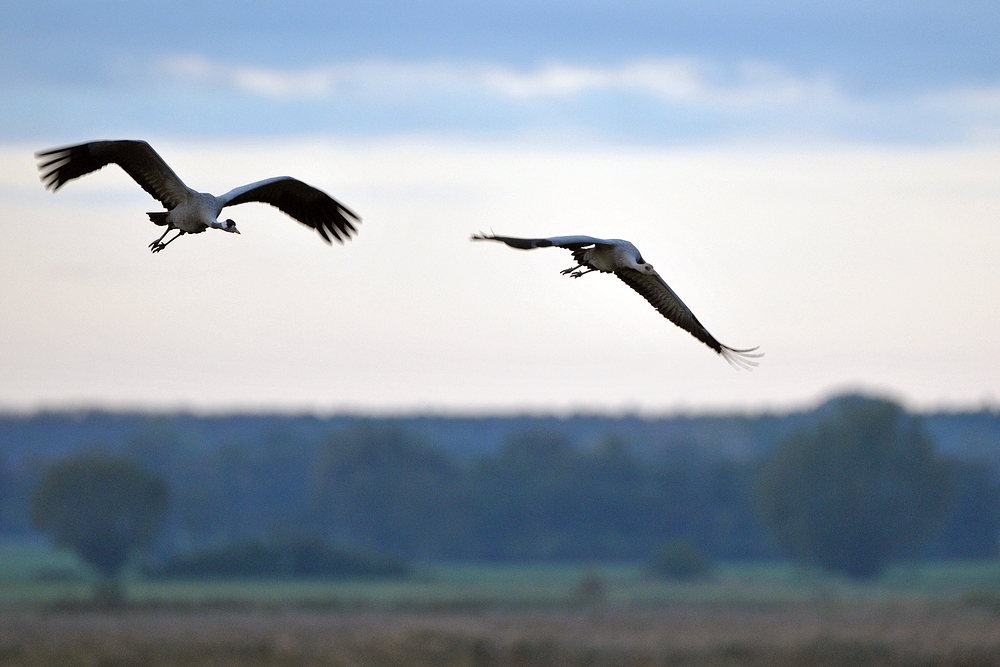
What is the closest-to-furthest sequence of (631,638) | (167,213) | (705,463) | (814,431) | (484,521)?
(167,213)
(631,638)
(814,431)
(484,521)
(705,463)

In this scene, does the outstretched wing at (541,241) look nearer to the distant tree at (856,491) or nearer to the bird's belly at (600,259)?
the bird's belly at (600,259)

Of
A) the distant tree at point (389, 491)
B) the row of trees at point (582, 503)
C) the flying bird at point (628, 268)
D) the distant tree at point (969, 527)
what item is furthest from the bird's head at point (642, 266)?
the distant tree at point (389, 491)

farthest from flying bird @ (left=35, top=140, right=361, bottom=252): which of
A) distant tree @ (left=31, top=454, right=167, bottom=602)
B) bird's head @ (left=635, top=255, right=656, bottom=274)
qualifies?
distant tree @ (left=31, top=454, right=167, bottom=602)

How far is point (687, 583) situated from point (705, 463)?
5823 cm

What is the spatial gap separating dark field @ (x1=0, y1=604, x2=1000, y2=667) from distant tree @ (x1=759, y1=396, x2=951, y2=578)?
53479 mm

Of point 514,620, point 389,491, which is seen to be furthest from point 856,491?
point 514,620

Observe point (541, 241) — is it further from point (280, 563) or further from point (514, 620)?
point (280, 563)

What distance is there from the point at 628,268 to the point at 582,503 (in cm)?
15738

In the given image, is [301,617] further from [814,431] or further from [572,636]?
[814,431]

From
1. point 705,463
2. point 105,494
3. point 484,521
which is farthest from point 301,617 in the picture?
point 705,463

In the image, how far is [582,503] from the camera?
172m

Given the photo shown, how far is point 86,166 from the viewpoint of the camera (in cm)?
1569

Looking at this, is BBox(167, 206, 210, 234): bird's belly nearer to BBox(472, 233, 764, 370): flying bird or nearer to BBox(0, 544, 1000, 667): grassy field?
BBox(472, 233, 764, 370): flying bird

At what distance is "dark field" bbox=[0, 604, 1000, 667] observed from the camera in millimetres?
52938
